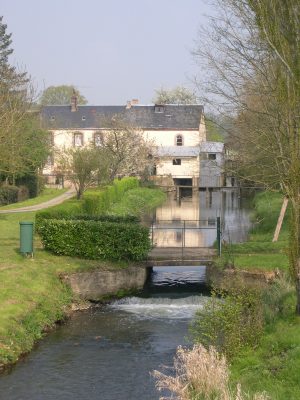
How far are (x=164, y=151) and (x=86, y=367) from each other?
60868 mm

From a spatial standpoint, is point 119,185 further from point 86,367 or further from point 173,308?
point 86,367

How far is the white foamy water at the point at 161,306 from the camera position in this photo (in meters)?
18.0

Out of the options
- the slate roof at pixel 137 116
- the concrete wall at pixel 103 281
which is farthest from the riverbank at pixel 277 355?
the slate roof at pixel 137 116

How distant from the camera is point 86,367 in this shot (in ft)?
43.5

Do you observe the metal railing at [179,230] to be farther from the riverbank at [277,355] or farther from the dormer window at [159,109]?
the dormer window at [159,109]

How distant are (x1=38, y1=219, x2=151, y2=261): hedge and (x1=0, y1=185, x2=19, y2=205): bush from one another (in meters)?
21.0

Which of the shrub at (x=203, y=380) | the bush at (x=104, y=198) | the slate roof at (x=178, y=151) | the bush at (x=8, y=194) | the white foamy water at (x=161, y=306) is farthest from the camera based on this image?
the slate roof at (x=178, y=151)

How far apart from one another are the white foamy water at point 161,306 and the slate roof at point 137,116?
2257 inches

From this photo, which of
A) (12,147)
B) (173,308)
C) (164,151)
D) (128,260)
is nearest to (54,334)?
(173,308)

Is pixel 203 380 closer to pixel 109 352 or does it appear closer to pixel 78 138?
pixel 109 352

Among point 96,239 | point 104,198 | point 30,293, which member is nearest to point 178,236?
point 104,198

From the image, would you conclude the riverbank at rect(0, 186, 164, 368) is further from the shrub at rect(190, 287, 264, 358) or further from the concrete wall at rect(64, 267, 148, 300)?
the shrub at rect(190, 287, 264, 358)

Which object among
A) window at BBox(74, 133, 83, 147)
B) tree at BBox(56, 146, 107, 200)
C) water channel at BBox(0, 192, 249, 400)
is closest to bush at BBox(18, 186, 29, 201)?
tree at BBox(56, 146, 107, 200)

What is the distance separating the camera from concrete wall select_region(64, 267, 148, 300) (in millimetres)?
19297
